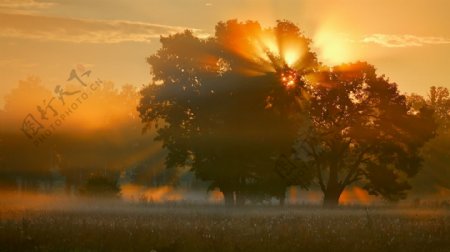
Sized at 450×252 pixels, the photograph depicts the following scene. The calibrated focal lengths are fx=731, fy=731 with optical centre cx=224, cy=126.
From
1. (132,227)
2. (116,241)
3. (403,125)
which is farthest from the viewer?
(403,125)

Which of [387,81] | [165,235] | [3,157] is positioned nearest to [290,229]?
[165,235]

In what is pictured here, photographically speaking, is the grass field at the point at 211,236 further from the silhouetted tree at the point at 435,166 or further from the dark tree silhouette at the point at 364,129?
the silhouetted tree at the point at 435,166

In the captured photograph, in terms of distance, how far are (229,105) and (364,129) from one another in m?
12.8

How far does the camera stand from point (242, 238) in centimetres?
2188

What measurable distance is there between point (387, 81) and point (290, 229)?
37.9 metres

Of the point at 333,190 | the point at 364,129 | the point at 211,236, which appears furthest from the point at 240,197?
the point at 211,236

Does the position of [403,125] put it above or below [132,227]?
above

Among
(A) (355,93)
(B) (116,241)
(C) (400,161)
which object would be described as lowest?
(B) (116,241)

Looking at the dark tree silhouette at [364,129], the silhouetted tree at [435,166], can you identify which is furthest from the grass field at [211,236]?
the silhouetted tree at [435,166]

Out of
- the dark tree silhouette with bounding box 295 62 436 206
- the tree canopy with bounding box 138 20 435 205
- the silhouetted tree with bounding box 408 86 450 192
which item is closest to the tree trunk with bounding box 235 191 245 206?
the tree canopy with bounding box 138 20 435 205

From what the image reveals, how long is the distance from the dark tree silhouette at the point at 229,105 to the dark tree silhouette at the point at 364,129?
551cm

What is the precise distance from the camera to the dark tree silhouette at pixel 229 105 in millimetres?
51250

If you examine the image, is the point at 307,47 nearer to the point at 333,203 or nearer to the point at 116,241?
the point at 333,203

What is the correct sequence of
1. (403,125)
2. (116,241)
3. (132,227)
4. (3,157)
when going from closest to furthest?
1. (116,241)
2. (132,227)
3. (403,125)
4. (3,157)
